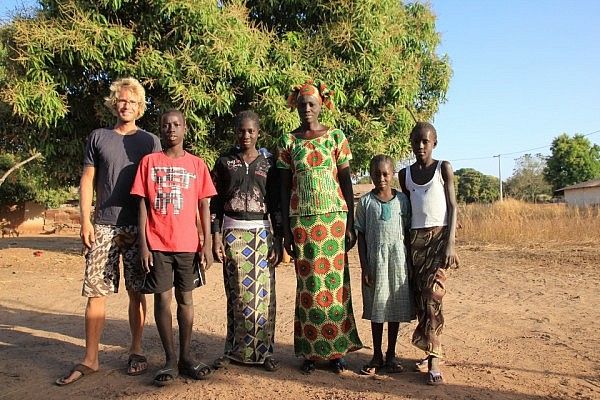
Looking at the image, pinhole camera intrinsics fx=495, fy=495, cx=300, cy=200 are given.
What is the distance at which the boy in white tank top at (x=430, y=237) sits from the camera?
3371 millimetres

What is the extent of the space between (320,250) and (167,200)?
110 cm

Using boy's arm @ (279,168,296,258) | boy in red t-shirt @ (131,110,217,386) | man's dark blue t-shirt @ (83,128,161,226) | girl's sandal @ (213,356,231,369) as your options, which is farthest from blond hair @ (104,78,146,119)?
girl's sandal @ (213,356,231,369)

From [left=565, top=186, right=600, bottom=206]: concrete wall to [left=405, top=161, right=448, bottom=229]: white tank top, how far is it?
2685 cm

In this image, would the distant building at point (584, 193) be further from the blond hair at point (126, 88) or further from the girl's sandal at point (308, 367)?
the blond hair at point (126, 88)

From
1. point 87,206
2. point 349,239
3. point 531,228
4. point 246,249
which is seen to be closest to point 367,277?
point 349,239

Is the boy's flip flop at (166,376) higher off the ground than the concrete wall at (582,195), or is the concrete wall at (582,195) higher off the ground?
the concrete wall at (582,195)

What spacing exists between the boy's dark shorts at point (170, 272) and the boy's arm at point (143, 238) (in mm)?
47

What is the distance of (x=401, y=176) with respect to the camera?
362 centimetres

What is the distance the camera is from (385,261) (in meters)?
3.51

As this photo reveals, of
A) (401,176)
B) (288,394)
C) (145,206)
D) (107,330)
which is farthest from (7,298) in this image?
(401,176)

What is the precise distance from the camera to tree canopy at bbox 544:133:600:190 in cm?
3469

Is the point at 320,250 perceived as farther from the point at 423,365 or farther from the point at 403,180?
the point at 423,365

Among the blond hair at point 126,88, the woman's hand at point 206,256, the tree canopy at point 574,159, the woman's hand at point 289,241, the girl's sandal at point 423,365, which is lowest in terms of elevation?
the girl's sandal at point 423,365

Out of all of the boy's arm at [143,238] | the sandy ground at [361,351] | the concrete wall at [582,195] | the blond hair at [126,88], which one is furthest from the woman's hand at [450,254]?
the concrete wall at [582,195]
